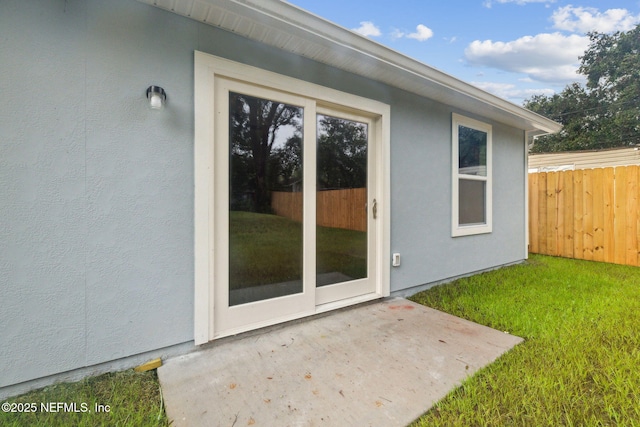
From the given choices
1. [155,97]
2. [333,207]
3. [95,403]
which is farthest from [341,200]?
[95,403]

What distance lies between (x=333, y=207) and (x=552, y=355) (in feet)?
6.72

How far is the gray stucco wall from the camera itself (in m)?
1.63

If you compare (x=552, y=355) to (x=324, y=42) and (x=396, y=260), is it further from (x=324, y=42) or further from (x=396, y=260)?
(x=324, y=42)

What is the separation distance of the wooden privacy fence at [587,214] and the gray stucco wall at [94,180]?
241 inches

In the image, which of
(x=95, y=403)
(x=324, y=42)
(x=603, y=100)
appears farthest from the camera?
(x=603, y=100)

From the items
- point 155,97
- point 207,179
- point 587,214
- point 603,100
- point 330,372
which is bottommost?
point 330,372

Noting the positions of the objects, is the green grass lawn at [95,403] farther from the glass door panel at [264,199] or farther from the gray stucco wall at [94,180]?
the glass door panel at [264,199]

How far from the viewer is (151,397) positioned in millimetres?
1660

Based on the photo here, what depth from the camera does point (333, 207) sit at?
9.66 feet

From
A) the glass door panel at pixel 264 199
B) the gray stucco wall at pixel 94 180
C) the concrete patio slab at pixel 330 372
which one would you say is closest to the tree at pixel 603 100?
the concrete patio slab at pixel 330 372

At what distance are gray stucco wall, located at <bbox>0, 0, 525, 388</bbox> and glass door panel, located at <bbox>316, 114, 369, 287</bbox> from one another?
0.95 meters

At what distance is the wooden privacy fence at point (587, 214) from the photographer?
16.0ft

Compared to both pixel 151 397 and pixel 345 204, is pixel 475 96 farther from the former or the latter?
pixel 151 397

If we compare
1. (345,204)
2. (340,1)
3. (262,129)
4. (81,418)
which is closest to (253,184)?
(262,129)
